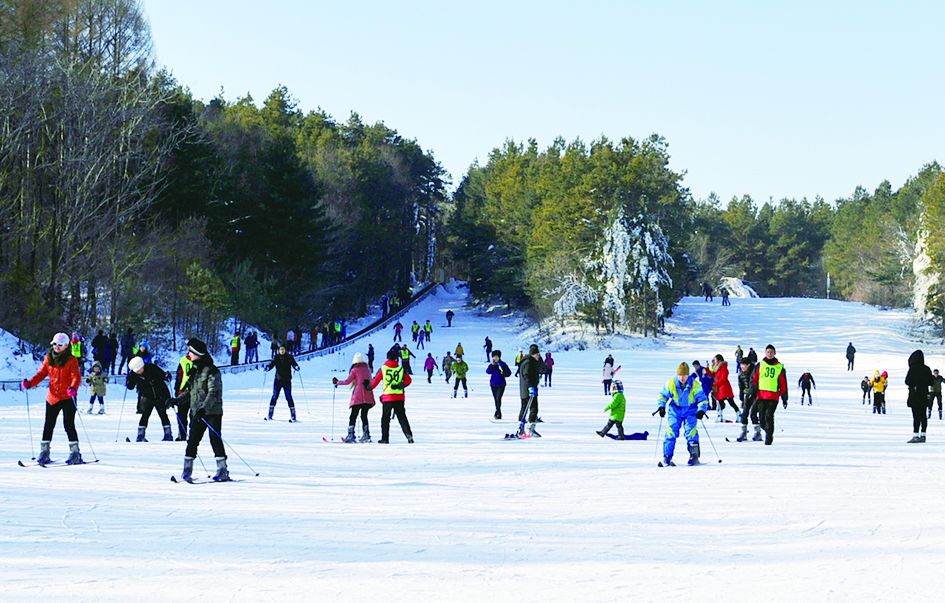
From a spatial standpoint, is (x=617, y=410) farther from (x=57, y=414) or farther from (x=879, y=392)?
(x=879, y=392)

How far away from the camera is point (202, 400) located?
9516 mm

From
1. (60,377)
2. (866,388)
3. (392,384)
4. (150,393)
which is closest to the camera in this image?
(60,377)

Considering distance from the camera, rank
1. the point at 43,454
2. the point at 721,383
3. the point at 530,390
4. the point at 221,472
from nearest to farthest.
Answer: the point at 221,472 → the point at 43,454 → the point at 530,390 → the point at 721,383

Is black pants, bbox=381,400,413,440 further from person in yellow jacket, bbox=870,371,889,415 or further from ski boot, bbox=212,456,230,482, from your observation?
person in yellow jacket, bbox=870,371,889,415

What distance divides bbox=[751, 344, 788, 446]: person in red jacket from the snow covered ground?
495mm

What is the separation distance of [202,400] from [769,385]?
27.2 feet

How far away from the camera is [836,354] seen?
→ 4484 centimetres

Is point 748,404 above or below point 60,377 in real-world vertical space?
below

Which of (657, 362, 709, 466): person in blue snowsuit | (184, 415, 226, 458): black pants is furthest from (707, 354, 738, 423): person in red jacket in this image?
(184, 415, 226, 458): black pants

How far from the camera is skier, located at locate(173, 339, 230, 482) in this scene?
9453 millimetres

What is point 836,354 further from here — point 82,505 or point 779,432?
point 82,505

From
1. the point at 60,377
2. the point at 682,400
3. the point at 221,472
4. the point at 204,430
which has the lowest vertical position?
the point at 221,472

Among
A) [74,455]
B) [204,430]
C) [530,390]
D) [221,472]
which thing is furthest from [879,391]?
[74,455]

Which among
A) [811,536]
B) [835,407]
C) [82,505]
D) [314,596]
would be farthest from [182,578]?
[835,407]
